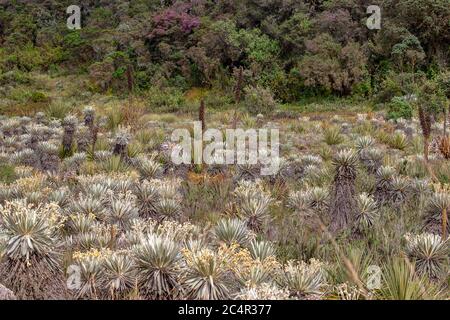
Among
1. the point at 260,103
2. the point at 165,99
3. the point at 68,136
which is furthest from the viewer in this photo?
the point at 165,99

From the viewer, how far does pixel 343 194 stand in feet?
22.3

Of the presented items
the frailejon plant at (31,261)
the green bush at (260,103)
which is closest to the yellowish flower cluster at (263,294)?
the frailejon plant at (31,261)

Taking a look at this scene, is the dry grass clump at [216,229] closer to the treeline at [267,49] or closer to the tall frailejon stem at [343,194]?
the tall frailejon stem at [343,194]

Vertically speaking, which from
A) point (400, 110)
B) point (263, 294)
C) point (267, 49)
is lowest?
point (400, 110)

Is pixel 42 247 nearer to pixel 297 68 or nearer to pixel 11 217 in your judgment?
pixel 11 217

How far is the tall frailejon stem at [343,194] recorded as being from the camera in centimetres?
649

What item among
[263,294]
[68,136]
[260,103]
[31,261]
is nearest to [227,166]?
[68,136]

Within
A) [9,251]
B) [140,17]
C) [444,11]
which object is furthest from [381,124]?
[140,17]

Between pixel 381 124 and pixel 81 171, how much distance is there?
12637 mm

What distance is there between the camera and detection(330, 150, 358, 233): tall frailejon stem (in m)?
6.49

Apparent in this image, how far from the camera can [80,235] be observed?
16.6 feet

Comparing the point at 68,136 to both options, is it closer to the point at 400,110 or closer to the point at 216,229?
the point at 216,229

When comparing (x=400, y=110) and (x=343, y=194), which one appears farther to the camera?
(x=400, y=110)

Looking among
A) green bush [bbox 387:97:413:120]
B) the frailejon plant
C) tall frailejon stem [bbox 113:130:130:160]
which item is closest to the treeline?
green bush [bbox 387:97:413:120]
